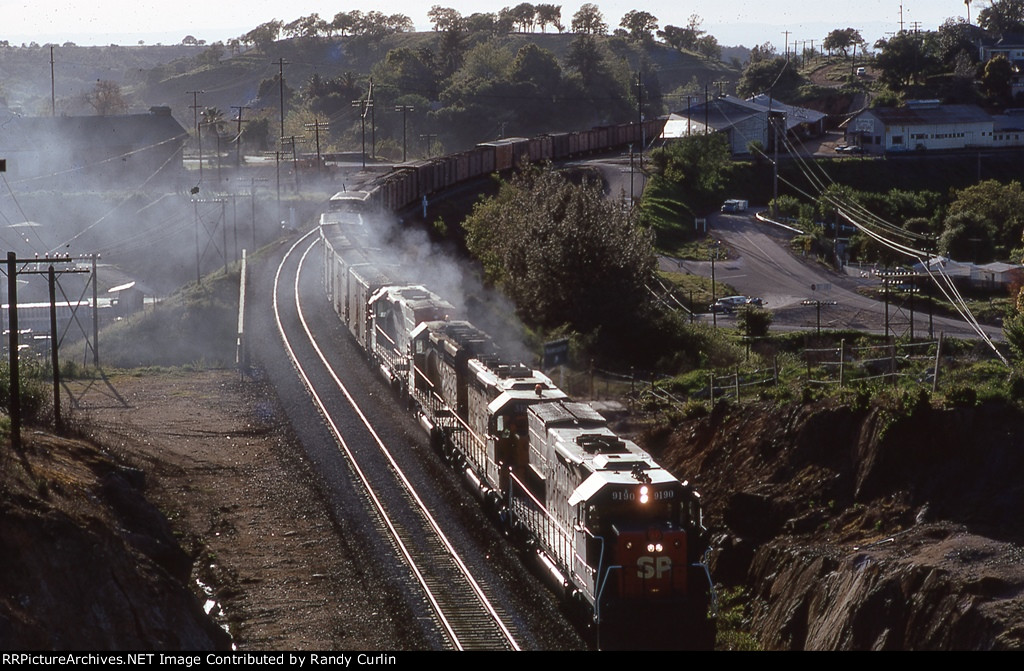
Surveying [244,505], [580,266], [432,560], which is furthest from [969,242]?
[432,560]

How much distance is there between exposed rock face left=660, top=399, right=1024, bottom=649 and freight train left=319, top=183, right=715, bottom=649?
2.43m

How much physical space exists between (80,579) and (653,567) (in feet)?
32.3

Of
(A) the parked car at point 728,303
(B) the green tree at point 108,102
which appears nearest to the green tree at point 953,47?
(A) the parked car at point 728,303

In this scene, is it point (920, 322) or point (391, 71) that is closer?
point (920, 322)

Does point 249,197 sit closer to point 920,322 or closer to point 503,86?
point 920,322

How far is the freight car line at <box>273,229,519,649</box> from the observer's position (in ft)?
70.0

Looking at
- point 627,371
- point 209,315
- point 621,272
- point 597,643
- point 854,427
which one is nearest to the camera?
point 597,643

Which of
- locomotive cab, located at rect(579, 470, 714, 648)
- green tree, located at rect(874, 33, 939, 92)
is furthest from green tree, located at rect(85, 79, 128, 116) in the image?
locomotive cab, located at rect(579, 470, 714, 648)

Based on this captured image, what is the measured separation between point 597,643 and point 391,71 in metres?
160

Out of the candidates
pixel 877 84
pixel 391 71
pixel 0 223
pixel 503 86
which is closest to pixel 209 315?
pixel 0 223

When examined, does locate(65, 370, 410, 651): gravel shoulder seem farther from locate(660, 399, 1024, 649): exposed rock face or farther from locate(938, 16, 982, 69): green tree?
locate(938, 16, 982, 69): green tree

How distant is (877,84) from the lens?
145m

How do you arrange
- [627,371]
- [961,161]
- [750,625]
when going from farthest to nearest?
[961,161], [627,371], [750,625]

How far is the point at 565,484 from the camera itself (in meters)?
22.3
